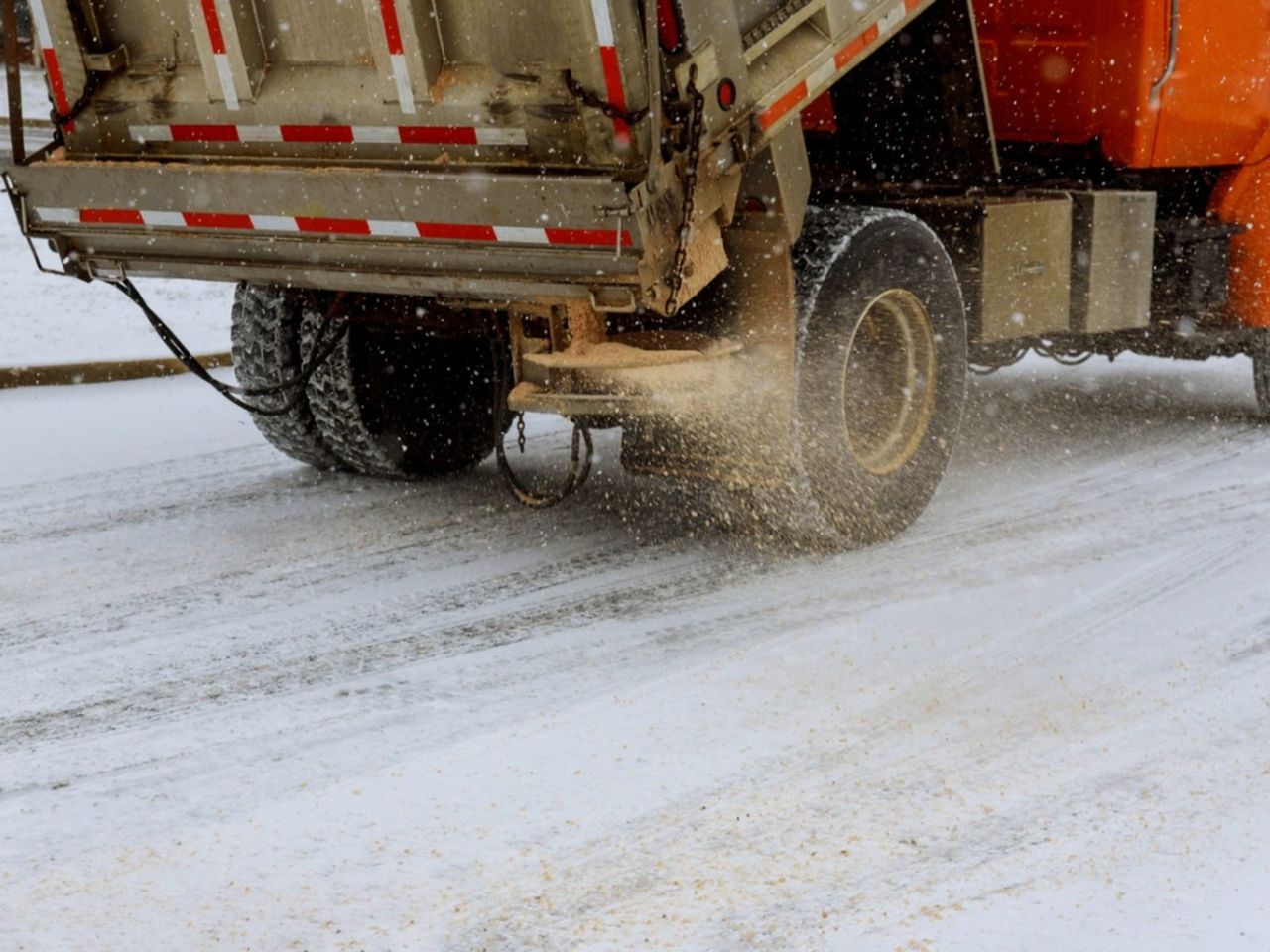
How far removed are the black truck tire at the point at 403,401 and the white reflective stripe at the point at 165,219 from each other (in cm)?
83

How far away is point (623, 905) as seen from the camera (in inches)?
118

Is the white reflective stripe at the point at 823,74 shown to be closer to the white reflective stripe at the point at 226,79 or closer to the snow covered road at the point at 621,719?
the snow covered road at the point at 621,719

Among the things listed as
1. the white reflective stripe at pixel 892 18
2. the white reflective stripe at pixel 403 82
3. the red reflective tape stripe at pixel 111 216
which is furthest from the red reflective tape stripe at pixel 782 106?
the red reflective tape stripe at pixel 111 216

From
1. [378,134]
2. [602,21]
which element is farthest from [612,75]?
[378,134]

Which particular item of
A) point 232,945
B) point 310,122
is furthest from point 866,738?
point 310,122

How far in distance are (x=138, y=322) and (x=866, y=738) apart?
6590 millimetres

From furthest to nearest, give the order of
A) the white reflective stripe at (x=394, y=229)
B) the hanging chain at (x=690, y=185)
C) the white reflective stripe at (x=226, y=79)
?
the white reflective stripe at (x=226, y=79) < the white reflective stripe at (x=394, y=229) < the hanging chain at (x=690, y=185)

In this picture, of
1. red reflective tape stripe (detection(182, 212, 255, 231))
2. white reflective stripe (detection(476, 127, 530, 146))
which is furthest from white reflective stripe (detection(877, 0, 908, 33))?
red reflective tape stripe (detection(182, 212, 255, 231))

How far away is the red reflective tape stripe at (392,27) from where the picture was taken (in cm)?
442

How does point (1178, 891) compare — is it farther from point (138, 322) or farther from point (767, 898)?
point (138, 322)

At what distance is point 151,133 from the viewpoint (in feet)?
16.3

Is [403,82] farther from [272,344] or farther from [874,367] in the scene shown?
[874,367]

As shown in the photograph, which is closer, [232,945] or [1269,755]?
[232,945]

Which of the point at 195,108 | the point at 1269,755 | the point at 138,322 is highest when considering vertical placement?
the point at 195,108
